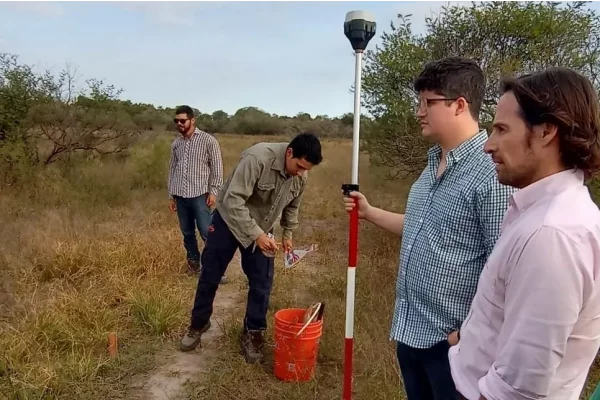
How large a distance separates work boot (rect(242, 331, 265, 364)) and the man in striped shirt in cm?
193

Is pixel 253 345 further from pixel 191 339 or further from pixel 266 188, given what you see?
pixel 266 188

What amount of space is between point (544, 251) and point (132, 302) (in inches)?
157

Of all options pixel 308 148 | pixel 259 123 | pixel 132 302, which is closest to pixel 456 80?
pixel 308 148

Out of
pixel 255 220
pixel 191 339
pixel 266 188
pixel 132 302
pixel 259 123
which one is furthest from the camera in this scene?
pixel 259 123

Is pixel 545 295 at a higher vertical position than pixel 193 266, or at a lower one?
higher

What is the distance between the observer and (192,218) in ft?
18.8

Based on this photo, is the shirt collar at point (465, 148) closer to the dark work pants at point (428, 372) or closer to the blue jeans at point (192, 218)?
the dark work pants at point (428, 372)

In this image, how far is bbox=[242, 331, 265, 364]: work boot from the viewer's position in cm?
379

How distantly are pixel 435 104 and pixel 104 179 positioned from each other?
9.70m

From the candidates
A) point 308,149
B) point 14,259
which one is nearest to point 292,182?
point 308,149

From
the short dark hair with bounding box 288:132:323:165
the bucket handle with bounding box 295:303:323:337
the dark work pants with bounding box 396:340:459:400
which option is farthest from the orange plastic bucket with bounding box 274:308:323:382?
the dark work pants with bounding box 396:340:459:400

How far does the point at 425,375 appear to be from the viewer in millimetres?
2002

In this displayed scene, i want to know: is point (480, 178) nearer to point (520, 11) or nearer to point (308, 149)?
point (308, 149)

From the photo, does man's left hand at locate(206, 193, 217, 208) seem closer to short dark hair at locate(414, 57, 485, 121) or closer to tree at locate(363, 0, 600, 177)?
tree at locate(363, 0, 600, 177)
